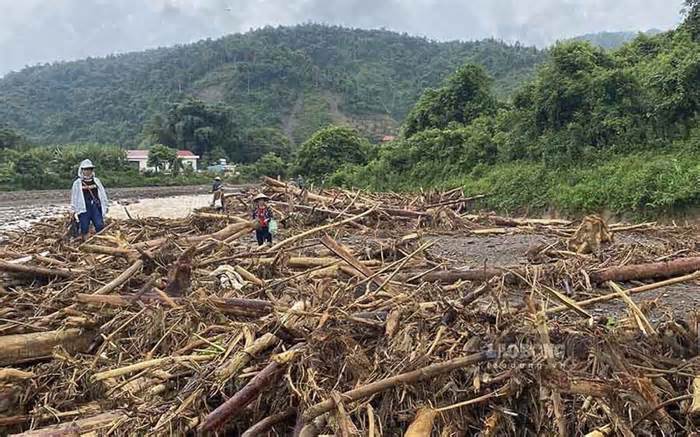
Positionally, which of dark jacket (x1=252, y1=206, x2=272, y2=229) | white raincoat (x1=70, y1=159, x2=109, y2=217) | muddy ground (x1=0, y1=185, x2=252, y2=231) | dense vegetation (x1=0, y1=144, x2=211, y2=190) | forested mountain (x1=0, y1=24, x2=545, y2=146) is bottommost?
muddy ground (x1=0, y1=185, x2=252, y2=231)

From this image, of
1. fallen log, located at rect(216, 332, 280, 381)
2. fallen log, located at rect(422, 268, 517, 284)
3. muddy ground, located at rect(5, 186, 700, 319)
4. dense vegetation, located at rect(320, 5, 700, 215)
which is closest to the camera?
fallen log, located at rect(216, 332, 280, 381)

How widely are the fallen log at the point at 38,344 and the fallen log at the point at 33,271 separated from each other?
1.75m

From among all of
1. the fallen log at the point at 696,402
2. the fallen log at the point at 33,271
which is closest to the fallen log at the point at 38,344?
the fallen log at the point at 33,271

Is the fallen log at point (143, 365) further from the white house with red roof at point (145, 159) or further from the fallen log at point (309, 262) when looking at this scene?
the white house with red roof at point (145, 159)

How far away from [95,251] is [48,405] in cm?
392

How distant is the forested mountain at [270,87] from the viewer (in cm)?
7557

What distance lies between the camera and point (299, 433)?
3045 millimetres

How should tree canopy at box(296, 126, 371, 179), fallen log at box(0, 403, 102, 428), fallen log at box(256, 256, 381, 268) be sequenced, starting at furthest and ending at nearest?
tree canopy at box(296, 126, 371, 179) < fallen log at box(256, 256, 381, 268) < fallen log at box(0, 403, 102, 428)

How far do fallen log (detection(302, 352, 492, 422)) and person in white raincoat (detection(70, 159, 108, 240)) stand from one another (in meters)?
7.29

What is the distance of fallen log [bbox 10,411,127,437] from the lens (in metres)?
3.28

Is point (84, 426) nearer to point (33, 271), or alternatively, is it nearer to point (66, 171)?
point (33, 271)

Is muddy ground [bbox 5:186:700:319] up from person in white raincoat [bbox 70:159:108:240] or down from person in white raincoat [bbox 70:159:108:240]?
down

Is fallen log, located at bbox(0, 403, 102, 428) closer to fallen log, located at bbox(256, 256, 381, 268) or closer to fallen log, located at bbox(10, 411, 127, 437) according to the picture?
fallen log, located at bbox(10, 411, 127, 437)

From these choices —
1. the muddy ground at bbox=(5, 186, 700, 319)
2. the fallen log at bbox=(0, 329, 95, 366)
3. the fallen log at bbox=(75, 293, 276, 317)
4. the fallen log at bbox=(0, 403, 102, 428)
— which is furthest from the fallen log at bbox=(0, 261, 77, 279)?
the muddy ground at bbox=(5, 186, 700, 319)
